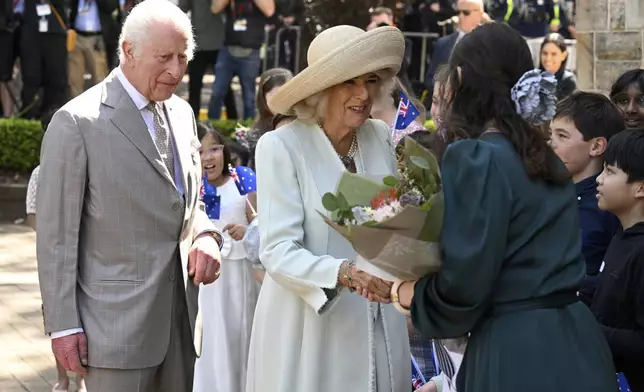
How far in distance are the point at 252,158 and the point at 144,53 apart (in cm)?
302

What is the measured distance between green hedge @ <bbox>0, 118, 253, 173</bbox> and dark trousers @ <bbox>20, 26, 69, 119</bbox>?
44.0 inches

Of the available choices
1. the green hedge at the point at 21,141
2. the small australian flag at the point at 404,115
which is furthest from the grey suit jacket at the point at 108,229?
the green hedge at the point at 21,141

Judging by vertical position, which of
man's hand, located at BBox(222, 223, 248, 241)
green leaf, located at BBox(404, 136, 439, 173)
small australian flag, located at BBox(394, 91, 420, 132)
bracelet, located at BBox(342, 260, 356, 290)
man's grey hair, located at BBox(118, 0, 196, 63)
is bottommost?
man's hand, located at BBox(222, 223, 248, 241)

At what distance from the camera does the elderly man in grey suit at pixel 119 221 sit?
416cm

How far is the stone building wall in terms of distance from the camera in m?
8.66

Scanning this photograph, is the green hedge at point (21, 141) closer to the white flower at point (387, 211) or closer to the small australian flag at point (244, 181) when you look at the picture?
the small australian flag at point (244, 181)

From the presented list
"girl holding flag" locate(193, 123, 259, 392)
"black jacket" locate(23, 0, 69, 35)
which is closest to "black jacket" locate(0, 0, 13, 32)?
"black jacket" locate(23, 0, 69, 35)

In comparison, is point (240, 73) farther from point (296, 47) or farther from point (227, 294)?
point (227, 294)

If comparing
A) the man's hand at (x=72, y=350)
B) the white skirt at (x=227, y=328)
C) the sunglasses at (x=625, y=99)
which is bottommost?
the white skirt at (x=227, y=328)

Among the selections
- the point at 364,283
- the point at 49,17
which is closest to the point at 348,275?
the point at 364,283

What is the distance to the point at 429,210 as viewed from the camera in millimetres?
3203

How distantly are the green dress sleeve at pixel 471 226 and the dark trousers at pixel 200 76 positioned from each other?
1078cm

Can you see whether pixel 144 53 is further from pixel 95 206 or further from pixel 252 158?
pixel 252 158

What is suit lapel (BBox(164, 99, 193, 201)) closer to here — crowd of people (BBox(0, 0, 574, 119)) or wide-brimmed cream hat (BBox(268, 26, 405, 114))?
wide-brimmed cream hat (BBox(268, 26, 405, 114))
